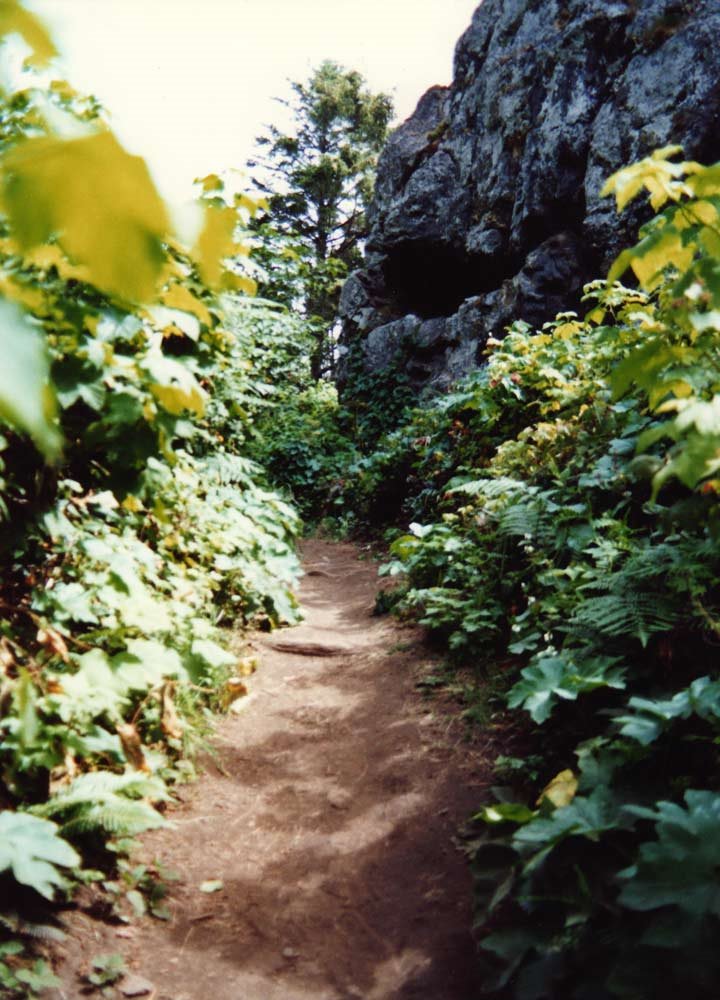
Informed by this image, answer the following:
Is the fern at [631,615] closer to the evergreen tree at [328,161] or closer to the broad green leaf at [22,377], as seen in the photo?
the broad green leaf at [22,377]

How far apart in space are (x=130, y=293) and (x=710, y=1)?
37.9 feet

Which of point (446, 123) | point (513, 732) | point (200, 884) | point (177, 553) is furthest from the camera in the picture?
point (446, 123)

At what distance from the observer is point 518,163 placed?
11.2 meters

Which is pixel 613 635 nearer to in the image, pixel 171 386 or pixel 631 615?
pixel 631 615

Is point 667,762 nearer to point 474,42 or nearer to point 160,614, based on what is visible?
point 160,614

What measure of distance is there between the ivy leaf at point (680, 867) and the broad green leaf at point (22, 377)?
185 cm

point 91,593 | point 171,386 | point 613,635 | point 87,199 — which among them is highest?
point 171,386

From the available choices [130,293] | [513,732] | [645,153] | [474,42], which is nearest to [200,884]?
[513,732]

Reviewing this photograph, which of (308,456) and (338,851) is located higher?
(308,456)

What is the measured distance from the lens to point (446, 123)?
14344 millimetres

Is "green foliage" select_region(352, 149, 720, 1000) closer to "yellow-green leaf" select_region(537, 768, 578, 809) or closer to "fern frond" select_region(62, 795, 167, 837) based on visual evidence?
"yellow-green leaf" select_region(537, 768, 578, 809)

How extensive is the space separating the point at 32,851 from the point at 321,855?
1.23 meters

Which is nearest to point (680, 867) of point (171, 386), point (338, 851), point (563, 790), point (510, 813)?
point (563, 790)

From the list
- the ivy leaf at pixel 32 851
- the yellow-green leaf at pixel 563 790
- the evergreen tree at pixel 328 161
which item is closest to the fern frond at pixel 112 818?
the ivy leaf at pixel 32 851
